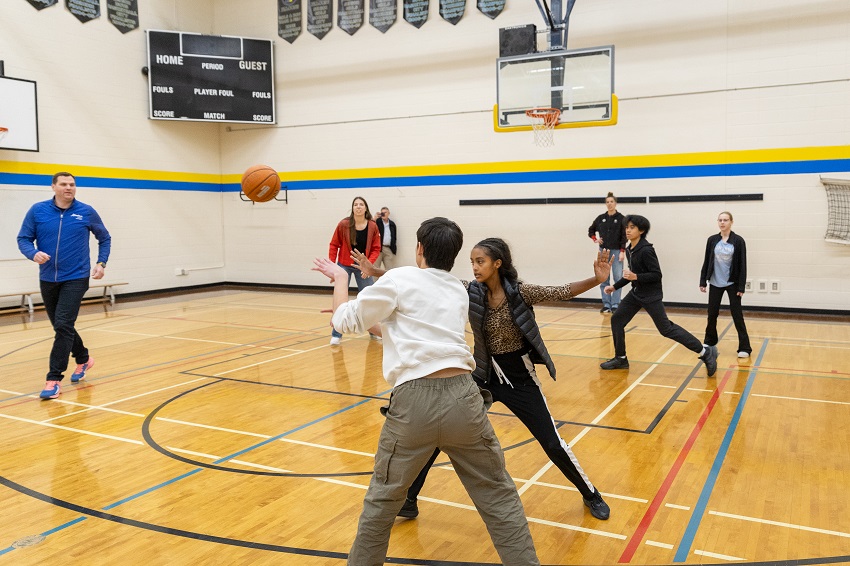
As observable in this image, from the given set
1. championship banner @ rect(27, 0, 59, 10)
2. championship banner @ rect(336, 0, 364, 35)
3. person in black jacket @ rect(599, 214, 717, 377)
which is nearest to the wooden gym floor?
person in black jacket @ rect(599, 214, 717, 377)

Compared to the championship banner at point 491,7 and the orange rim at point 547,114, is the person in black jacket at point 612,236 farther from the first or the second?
the championship banner at point 491,7

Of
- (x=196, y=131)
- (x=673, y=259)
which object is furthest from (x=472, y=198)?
(x=196, y=131)

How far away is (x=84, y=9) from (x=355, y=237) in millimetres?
9056

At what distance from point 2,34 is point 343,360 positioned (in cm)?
951

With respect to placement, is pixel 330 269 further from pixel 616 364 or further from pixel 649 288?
pixel 616 364

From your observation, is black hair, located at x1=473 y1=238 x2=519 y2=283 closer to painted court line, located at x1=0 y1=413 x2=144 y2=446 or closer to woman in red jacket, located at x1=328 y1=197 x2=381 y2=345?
painted court line, located at x1=0 y1=413 x2=144 y2=446

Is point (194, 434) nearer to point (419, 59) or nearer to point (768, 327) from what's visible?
point (768, 327)

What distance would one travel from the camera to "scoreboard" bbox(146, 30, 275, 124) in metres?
15.4

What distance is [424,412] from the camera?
113 inches

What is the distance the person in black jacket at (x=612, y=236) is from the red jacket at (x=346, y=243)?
440 centimetres

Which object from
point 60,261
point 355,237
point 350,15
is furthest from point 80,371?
point 350,15

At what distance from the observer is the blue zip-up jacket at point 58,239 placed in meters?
6.75

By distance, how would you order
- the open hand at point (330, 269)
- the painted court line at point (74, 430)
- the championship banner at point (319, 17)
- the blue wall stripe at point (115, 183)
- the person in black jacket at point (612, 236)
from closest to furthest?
the open hand at point (330, 269) < the painted court line at point (74, 430) < the person in black jacket at point (612, 236) < the blue wall stripe at point (115, 183) < the championship banner at point (319, 17)

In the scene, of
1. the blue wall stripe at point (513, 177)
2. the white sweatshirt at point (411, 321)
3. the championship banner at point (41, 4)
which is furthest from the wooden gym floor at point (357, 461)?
the championship banner at point (41, 4)
